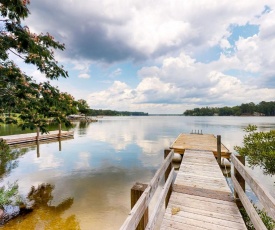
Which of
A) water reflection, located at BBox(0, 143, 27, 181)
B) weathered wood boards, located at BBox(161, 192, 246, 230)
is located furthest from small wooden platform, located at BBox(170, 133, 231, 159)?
water reflection, located at BBox(0, 143, 27, 181)

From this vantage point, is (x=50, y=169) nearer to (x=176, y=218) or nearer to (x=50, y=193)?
(x=50, y=193)

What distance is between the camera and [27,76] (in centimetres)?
625

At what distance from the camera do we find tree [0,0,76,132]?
5094mm

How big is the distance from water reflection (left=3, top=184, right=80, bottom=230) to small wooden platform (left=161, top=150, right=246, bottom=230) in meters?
3.71

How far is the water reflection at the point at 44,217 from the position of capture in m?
5.61

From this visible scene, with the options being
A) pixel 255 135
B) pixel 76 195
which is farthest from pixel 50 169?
pixel 255 135

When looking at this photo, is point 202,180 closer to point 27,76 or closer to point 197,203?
point 197,203

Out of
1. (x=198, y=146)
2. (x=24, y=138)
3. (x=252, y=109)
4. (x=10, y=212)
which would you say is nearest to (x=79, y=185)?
(x=10, y=212)

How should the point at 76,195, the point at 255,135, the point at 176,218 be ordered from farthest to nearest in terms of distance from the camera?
the point at 76,195 → the point at 255,135 → the point at 176,218

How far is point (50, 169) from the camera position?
12164 mm

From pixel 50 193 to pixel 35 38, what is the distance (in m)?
6.82

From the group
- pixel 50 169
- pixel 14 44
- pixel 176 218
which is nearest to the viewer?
pixel 176 218

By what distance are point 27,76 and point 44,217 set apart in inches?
201

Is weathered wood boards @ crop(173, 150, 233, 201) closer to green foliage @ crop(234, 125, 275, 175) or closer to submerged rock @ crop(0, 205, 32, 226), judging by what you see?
green foliage @ crop(234, 125, 275, 175)
